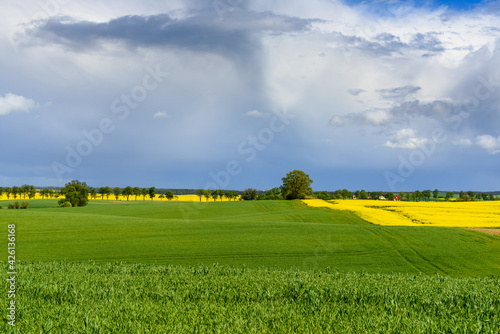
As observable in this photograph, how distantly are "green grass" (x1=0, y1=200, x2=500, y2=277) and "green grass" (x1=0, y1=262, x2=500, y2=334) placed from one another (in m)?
6.76

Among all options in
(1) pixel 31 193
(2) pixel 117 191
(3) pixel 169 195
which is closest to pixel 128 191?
(2) pixel 117 191

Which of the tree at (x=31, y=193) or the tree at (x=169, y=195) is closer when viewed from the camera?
the tree at (x=31, y=193)

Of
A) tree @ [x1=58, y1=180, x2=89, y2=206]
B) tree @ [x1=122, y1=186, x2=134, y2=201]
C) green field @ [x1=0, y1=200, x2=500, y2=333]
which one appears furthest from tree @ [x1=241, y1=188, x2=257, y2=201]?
green field @ [x1=0, y1=200, x2=500, y2=333]

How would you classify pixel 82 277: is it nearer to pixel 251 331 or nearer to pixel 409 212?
pixel 251 331

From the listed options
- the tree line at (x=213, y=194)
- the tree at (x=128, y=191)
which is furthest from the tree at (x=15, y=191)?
the tree at (x=128, y=191)

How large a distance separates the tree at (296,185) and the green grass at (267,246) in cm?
3483

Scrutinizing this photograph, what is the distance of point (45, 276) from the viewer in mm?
8828

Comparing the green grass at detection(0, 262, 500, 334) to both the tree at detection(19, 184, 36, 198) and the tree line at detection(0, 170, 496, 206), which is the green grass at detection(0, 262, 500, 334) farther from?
the tree at detection(19, 184, 36, 198)

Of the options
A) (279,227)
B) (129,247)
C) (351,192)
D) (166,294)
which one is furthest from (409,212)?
(351,192)

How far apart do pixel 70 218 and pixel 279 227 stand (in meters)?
17.7

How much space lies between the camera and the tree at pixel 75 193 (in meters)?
64.3

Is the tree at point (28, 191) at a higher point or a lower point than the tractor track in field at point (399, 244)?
higher

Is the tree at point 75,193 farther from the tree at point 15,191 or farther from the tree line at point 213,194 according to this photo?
the tree at point 15,191

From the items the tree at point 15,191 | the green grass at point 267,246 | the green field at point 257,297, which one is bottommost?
the green grass at point 267,246
